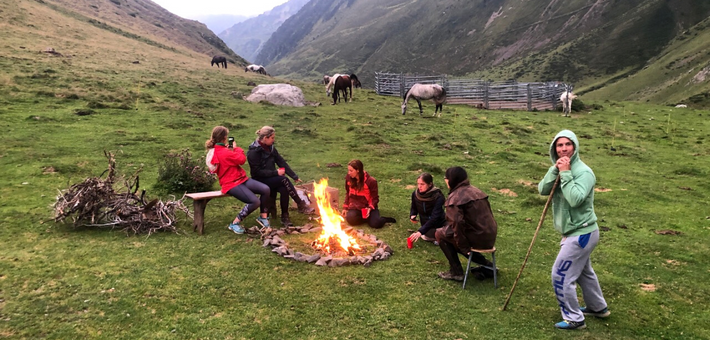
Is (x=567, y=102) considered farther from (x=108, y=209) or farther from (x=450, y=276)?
(x=108, y=209)

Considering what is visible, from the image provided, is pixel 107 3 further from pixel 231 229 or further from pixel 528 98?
pixel 231 229

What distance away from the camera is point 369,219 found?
8602 millimetres

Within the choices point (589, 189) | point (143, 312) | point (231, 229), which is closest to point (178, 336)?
point (143, 312)

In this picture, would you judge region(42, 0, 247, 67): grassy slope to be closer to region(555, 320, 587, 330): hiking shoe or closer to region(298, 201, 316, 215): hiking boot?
region(298, 201, 316, 215): hiking boot

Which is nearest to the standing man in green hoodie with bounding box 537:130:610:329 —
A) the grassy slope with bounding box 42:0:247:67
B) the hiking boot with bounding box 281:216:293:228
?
the hiking boot with bounding box 281:216:293:228

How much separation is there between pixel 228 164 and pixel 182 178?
308cm

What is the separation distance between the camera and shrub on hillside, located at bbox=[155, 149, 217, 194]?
32.3 feet

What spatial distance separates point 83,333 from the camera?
4.43 meters

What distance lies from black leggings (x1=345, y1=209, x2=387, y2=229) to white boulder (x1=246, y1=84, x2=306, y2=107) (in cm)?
1846

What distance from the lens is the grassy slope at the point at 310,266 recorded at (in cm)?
488

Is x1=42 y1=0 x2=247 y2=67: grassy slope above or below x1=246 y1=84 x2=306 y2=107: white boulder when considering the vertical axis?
above

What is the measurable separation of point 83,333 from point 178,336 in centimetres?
104

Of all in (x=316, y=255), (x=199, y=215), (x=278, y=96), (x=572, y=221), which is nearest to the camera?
(x=572, y=221)

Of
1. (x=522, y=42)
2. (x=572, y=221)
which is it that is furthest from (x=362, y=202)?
(x=522, y=42)
